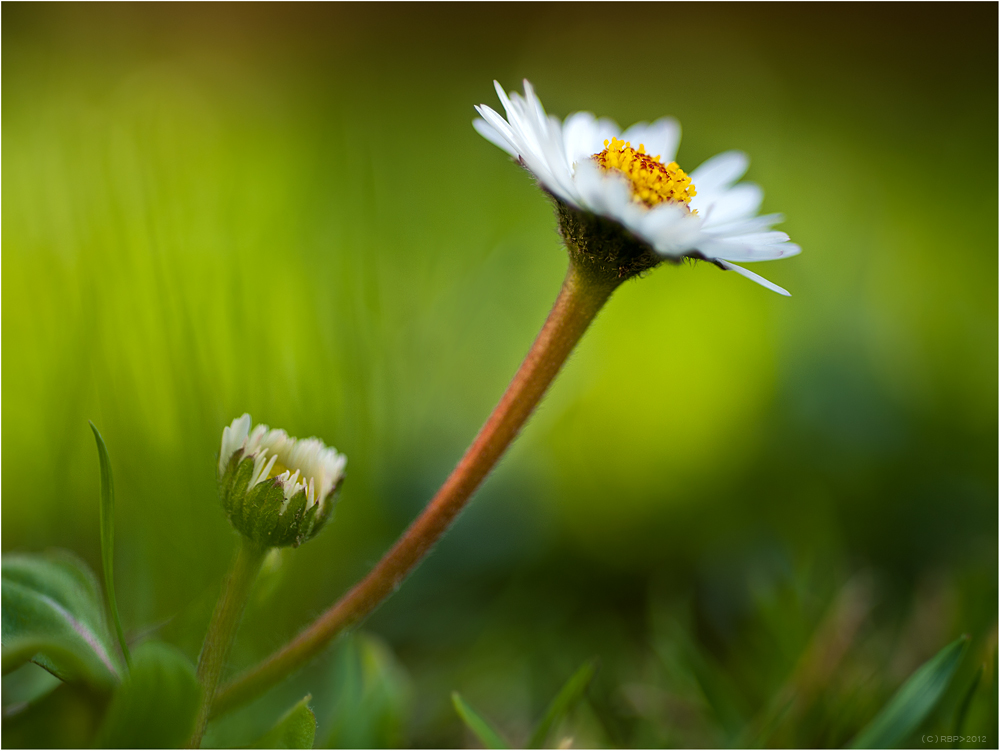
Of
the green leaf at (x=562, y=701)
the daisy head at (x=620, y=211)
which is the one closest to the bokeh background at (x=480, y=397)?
the green leaf at (x=562, y=701)

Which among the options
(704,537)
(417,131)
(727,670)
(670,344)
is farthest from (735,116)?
(727,670)

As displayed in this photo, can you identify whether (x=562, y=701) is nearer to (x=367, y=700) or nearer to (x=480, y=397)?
(x=367, y=700)

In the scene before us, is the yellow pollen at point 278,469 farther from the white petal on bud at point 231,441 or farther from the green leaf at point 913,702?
the green leaf at point 913,702

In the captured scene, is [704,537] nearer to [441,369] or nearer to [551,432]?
[551,432]

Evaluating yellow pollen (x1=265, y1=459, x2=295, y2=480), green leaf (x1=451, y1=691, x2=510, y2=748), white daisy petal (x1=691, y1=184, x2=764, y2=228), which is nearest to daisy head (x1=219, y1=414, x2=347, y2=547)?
yellow pollen (x1=265, y1=459, x2=295, y2=480)

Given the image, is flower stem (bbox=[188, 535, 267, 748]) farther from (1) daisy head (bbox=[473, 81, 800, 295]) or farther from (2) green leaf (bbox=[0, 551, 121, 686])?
(1) daisy head (bbox=[473, 81, 800, 295])
